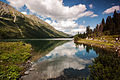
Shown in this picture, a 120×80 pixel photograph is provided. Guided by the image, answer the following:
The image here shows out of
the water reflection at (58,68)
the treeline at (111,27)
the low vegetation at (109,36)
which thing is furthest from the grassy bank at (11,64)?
the treeline at (111,27)

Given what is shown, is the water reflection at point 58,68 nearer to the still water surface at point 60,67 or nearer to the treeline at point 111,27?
the still water surface at point 60,67

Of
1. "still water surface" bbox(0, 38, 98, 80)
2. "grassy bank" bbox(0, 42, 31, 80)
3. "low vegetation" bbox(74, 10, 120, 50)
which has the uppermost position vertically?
"low vegetation" bbox(74, 10, 120, 50)

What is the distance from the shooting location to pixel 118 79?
7.73 metres

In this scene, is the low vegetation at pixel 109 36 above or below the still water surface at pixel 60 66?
above

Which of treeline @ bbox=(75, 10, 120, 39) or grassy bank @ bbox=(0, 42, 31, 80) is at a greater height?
treeline @ bbox=(75, 10, 120, 39)

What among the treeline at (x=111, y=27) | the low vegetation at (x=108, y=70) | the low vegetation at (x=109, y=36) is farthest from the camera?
the treeline at (x=111, y=27)

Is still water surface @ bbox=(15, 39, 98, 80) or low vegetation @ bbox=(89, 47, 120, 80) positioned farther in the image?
still water surface @ bbox=(15, 39, 98, 80)

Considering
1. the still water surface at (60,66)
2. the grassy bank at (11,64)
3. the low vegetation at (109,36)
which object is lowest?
the still water surface at (60,66)

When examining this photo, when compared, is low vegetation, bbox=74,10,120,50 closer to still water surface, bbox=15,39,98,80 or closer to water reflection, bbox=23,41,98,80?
still water surface, bbox=15,39,98,80

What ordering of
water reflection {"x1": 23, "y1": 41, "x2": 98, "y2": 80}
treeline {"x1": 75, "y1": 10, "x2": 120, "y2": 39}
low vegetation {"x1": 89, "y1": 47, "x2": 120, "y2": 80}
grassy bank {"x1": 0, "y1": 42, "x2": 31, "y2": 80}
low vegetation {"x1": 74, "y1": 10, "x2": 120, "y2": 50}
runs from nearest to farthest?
low vegetation {"x1": 89, "y1": 47, "x2": 120, "y2": 80}, grassy bank {"x1": 0, "y1": 42, "x2": 31, "y2": 80}, water reflection {"x1": 23, "y1": 41, "x2": 98, "y2": 80}, low vegetation {"x1": 74, "y1": 10, "x2": 120, "y2": 50}, treeline {"x1": 75, "y1": 10, "x2": 120, "y2": 39}

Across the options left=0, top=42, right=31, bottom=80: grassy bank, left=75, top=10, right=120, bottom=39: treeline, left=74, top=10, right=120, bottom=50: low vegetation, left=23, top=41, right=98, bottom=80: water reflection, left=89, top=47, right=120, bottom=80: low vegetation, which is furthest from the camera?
left=75, top=10, right=120, bottom=39: treeline

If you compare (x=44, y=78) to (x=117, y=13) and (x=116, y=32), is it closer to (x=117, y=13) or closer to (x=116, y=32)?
(x=116, y=32)

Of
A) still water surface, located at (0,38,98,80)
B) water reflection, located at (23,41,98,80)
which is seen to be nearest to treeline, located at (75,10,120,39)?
still water surface, located at (0,38,98,80)

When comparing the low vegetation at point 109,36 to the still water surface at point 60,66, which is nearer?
the still water surface at point 60,66
